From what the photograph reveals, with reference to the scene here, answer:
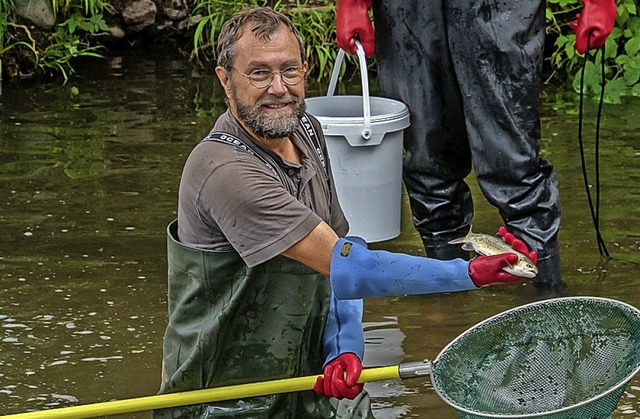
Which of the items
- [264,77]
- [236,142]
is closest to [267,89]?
[264,77]

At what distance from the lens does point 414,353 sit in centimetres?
448

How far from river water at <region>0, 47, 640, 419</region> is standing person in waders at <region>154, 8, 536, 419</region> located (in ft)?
Answer: 2.37

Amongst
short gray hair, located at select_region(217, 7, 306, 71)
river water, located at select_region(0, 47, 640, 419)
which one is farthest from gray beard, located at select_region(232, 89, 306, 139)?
river water, located at select_region(0, 47, 640, 419)

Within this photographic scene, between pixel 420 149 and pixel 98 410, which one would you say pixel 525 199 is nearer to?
pixel 420 149

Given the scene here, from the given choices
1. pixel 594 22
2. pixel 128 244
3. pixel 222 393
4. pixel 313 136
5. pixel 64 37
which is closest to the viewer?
pixel 222 393

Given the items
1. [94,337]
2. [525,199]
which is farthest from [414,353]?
[94,337]

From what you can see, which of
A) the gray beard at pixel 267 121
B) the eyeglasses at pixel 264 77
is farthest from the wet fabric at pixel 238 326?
the eyeglasses at pixel 264 77

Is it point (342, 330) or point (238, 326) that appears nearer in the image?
point (238, 326)

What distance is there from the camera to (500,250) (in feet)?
11.0

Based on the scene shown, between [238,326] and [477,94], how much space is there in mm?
1852

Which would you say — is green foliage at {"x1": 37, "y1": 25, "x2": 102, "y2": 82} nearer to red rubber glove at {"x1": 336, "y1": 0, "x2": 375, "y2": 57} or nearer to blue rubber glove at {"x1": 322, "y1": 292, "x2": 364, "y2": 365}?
red rubber glove at {"x1": 336, "y1": 0, "x2": 375, "y2": 57}

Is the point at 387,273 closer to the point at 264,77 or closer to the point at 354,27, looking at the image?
the point at 264,77

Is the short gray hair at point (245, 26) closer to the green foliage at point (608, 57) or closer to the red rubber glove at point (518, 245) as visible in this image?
the red rubber glove at point (518, 245)

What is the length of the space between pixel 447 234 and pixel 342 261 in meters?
2.12
